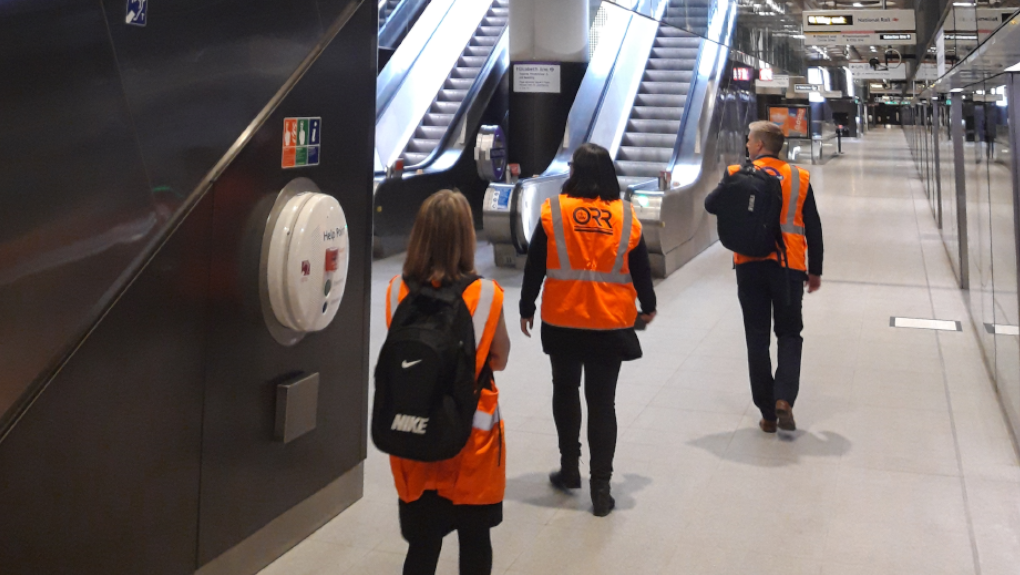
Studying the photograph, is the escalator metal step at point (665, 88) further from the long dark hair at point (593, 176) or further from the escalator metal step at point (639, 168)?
the long dark hair at point (593, 176)

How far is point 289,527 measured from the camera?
360 centimetres

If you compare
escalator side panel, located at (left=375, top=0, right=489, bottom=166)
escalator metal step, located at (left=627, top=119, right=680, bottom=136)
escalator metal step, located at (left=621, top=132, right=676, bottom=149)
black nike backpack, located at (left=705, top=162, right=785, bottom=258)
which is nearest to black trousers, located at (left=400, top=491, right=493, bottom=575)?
black nike backpack, located at (left=705, top=162, right=785, bottom=258)

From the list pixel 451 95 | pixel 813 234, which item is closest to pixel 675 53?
pixel 451 95

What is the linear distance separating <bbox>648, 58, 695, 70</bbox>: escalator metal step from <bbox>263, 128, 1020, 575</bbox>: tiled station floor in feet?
25.8

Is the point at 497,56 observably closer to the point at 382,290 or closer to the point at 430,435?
the point at 382,290

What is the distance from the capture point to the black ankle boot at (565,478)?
4250 millimetres

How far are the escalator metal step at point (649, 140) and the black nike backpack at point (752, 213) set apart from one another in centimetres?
839

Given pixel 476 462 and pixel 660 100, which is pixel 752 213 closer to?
pixel 476 462

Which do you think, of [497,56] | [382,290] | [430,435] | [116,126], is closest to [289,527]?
[430,435]

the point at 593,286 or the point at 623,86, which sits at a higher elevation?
the point at 623,86

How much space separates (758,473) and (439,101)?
37.0 ft

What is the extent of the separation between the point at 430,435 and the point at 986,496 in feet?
9.47

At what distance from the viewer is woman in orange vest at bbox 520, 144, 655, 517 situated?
3.87m

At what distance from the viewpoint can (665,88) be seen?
574 inches
